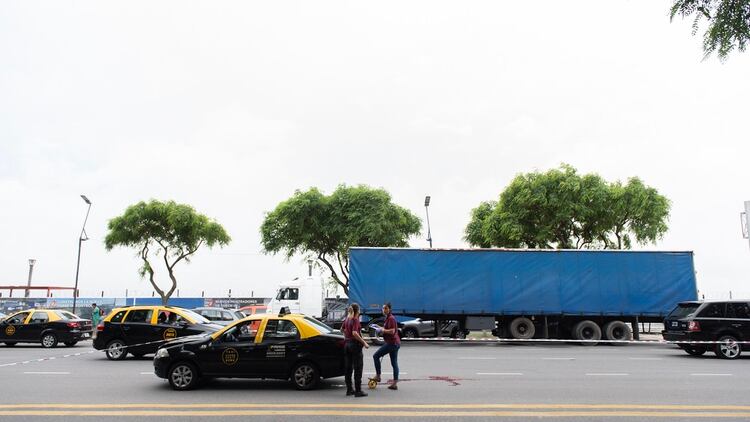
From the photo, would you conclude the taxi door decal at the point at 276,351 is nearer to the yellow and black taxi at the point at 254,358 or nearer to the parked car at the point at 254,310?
the yellow and black taxi at the point at 254,358

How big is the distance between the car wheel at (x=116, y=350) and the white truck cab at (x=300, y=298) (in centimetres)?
1211

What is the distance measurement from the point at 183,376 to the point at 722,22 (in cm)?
982

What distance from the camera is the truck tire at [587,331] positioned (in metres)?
22.0

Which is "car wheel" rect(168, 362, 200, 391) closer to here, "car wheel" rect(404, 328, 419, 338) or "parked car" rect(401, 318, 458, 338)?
"parked car" rect(401, 318, 458, 338)

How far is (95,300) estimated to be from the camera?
4619 centimetres

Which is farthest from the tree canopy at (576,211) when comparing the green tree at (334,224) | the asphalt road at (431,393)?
the asphalt road at (431,393)

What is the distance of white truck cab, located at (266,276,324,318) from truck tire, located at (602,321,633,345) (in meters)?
13.9

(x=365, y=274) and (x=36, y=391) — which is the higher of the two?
(x=365, y=274)

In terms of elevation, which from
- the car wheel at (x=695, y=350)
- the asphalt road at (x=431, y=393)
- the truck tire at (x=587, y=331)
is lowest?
the asphalt road at (x=431, y=393)

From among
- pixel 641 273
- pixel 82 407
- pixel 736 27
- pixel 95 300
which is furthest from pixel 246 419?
pixel 95 300

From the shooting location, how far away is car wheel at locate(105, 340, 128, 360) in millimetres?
15539

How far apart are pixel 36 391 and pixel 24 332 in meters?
11.9

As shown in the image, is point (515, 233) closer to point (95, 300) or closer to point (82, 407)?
point (82, 407)

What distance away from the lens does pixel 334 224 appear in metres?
38.9
